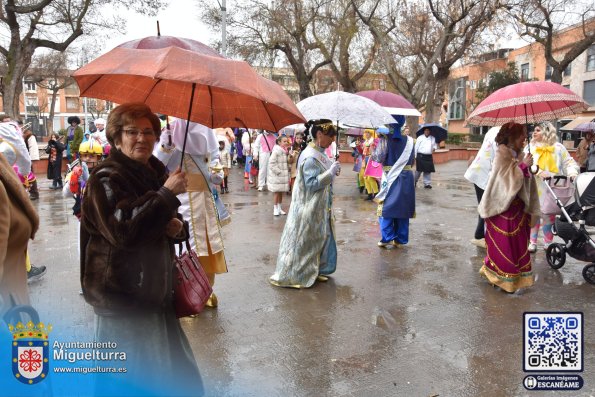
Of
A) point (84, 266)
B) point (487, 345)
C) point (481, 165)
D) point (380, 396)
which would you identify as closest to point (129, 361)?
point (84, 266)

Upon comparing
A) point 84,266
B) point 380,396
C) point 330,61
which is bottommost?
point 380,396

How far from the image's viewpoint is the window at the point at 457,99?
58.9 meters

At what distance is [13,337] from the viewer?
209 cm

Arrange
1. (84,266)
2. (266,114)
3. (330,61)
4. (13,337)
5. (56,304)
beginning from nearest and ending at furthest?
(13,337) → (84,266) → (266,114) → (56,304) → (330,61)

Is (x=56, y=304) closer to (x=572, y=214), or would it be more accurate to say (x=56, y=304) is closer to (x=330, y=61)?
Result: (x=572, y=214)

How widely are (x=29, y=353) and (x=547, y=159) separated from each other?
6482 mm

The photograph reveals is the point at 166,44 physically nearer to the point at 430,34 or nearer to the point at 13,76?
the point at 13,76

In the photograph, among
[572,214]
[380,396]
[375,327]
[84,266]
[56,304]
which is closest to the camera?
[84,266]

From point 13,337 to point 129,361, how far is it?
19.9 inches

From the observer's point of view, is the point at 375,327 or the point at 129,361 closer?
the point at 129,361

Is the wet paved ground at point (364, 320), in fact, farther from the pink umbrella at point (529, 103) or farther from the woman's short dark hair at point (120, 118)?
the pink umbrella at point (529, 103)

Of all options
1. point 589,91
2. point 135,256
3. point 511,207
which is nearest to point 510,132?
point 511,207

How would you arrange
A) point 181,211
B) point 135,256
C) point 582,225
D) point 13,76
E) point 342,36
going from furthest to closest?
point 342,36 < point 13,76 < point 582,225 < point 181,211 < point 135,256

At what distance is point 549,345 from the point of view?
338 cm
